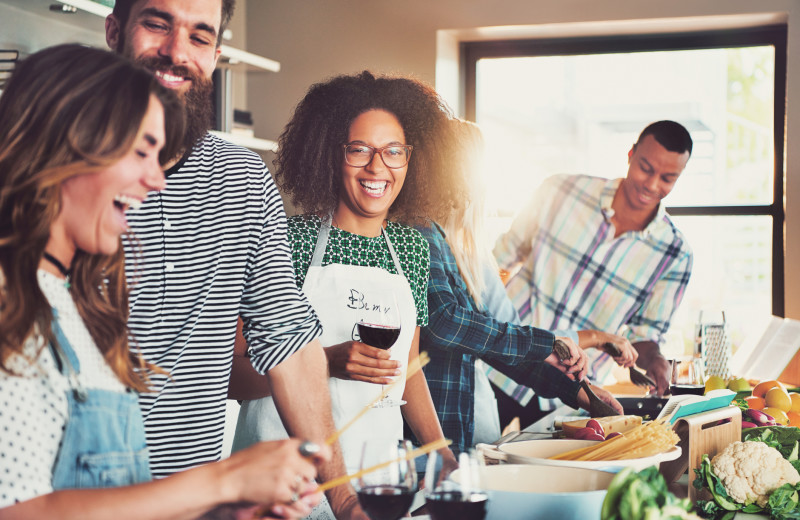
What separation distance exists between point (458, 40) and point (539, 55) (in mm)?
432

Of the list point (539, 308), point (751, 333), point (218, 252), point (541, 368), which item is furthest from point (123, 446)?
point (751, 333)

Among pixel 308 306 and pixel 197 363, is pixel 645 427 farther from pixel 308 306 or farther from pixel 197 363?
pixel 197 363

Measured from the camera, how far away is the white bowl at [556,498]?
1061 millimetres

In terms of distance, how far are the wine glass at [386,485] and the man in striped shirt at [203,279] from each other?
0.32 metres

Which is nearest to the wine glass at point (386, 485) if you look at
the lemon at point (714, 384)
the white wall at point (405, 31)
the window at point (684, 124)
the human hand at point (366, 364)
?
the human hand at point (366, 364)

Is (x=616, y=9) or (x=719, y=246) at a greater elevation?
(x=616, y=9)

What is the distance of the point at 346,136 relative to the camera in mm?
2000

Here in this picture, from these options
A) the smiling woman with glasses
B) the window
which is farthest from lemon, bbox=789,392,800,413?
the window

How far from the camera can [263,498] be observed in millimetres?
868

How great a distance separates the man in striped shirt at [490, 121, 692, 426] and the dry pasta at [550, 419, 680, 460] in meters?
1.98

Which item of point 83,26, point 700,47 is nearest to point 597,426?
point 83,26

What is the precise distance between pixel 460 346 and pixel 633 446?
2.69 ft

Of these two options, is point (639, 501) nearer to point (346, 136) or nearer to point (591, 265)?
point (346, 136)

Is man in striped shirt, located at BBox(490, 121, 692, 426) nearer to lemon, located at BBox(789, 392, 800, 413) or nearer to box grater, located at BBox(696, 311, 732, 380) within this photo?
box grater, located at BBox(696, 311, 732, 380)
